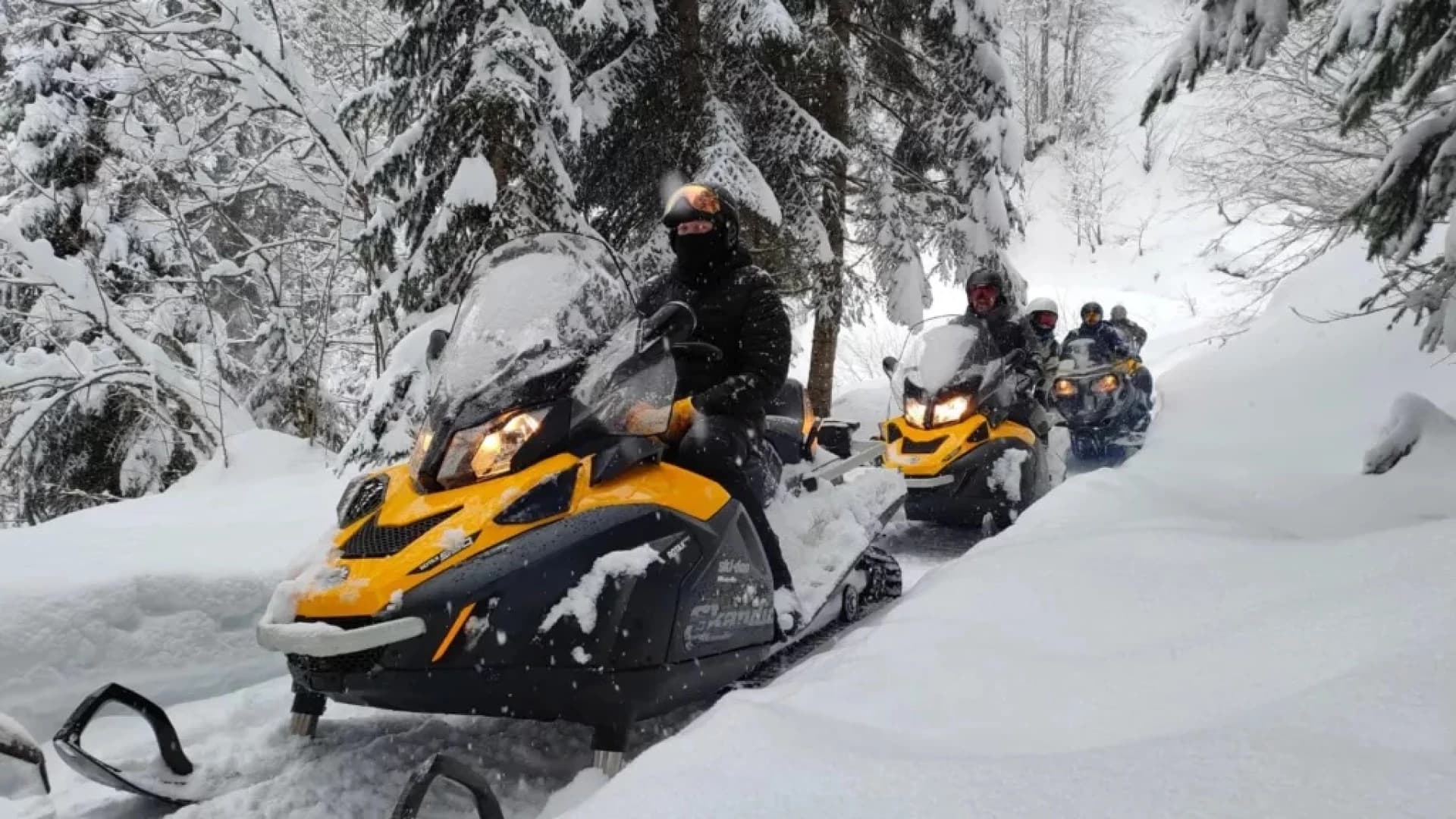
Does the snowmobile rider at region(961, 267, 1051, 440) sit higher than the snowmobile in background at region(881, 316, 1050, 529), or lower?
higher

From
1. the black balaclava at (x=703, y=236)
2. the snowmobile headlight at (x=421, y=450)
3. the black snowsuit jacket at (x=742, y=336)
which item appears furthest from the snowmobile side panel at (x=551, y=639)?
the black balaclava at (x=703, y=236)

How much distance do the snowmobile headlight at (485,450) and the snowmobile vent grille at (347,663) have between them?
532mm

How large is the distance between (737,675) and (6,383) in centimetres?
810

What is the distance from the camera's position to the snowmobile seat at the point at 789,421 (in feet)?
13.9

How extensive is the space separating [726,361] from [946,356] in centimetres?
310

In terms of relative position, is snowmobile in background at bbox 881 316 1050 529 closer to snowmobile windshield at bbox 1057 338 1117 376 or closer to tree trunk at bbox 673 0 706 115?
snowmobile windshield at bbox 1057 338 1117 376

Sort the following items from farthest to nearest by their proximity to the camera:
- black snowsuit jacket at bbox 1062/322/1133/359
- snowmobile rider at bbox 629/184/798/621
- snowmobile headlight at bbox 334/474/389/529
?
black snowsuit jacket at bbox 1062/322/1133/359 → snowmobile rider at bbox 629/184/798/621 → snowmobile headlight at bbox 334/474/389/529

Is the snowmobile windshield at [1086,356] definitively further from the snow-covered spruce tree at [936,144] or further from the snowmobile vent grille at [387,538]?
the snowmobile vent grille at [387,538]

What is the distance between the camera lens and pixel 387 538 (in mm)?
2645

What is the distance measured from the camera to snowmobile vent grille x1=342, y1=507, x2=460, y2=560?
8.55 ft

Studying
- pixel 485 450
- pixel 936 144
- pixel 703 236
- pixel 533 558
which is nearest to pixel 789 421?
pixel 703 236

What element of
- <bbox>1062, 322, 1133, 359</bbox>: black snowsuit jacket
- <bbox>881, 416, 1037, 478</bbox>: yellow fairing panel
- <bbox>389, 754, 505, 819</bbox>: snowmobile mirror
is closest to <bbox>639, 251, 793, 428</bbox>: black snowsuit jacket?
<bbox>389, 754, 505, 819</bbox>: snowmobile mirror

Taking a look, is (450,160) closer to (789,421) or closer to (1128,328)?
(789,421)

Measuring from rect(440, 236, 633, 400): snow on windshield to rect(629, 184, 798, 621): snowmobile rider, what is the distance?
15.7 inches
